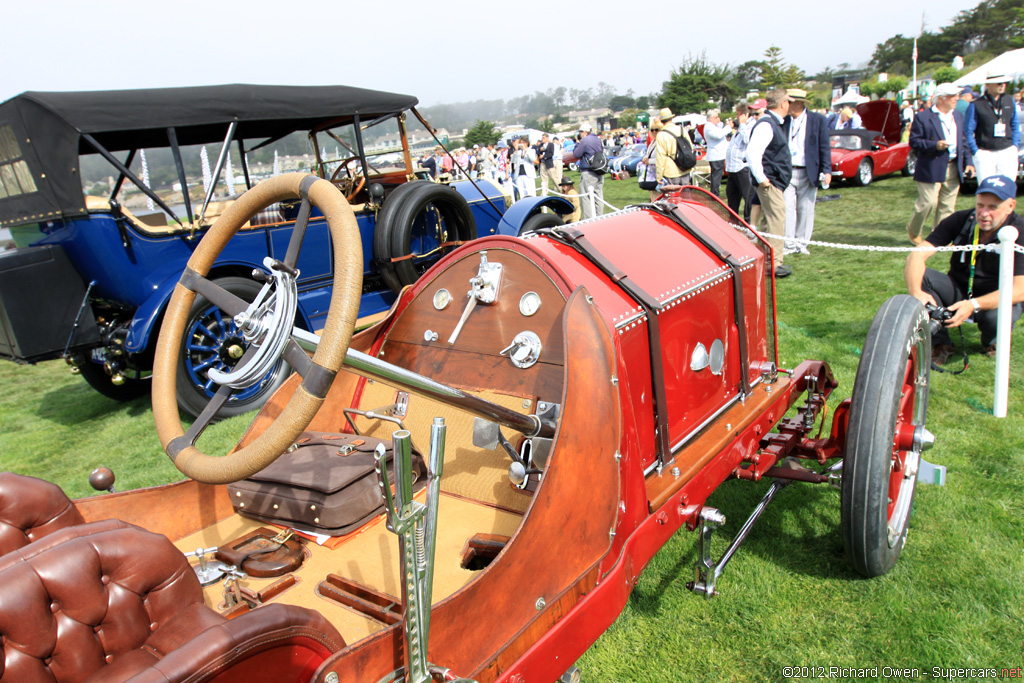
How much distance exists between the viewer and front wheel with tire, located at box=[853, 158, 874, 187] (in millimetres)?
14102

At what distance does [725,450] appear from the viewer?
2666 mm

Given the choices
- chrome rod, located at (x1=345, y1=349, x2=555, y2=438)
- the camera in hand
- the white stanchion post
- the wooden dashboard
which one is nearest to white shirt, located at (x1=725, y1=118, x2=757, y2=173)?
the camera in hand

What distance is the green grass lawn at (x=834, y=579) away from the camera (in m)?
2.41

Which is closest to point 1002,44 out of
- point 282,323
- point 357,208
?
point 357,208

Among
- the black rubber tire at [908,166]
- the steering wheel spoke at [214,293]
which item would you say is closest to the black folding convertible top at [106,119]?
the steering wheel spoke at [214,293]

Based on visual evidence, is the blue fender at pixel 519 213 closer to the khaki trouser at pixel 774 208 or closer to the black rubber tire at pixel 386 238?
the black rubber tire at pixel 386 238

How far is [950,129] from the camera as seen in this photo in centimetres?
752

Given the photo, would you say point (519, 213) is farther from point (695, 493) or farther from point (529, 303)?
point (695, 493)

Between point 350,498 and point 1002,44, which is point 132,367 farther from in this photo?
point 1002,44

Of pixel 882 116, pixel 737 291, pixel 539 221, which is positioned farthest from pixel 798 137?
pixel 882 116

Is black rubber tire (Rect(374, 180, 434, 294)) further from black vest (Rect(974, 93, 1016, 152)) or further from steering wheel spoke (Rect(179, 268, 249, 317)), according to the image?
black vest (Rect(974, 93, 1016, 152))

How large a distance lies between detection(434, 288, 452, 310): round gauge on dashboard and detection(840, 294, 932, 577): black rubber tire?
5.46 feet

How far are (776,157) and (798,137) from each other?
72 cm

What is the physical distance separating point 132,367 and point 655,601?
4.48m
